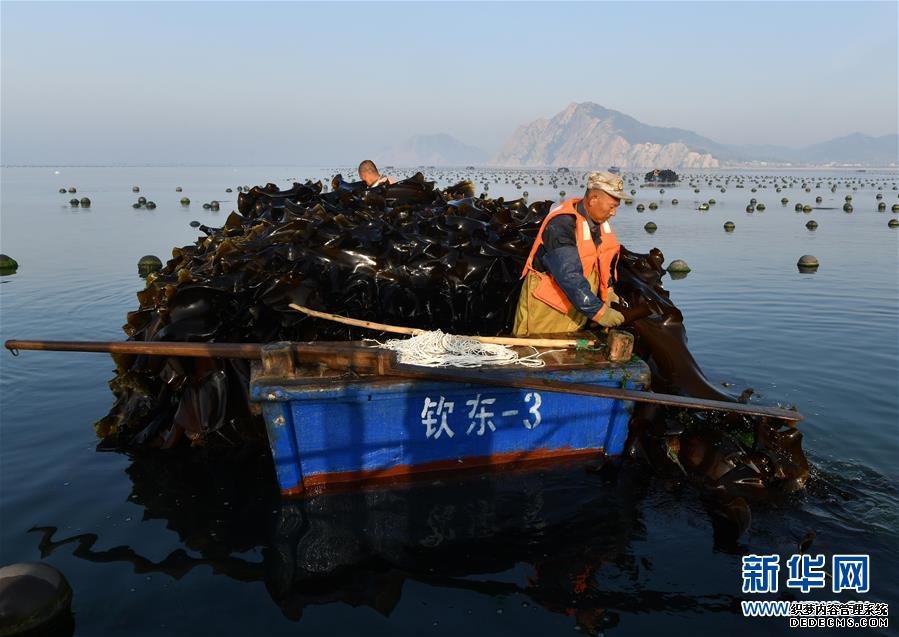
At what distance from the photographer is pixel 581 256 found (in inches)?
215

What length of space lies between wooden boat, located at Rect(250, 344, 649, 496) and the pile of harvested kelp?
4.58ft

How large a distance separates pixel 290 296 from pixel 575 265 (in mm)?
3043

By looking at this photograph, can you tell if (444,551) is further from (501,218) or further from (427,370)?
(501,218)

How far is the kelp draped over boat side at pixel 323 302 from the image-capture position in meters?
6.14

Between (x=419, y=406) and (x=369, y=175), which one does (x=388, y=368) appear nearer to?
(x=419, y=406)

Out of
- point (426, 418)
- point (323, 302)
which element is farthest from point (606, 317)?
point (323, 302)

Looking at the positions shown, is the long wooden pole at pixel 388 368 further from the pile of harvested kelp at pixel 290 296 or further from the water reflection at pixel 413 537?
the water reflection at pixel 413 537

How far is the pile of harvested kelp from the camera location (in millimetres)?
6168

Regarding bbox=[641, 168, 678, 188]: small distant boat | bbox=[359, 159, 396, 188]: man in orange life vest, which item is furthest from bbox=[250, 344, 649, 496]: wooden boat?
bbox=[641, 168, 678, 188]: small distant boat

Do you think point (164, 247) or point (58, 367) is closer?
point (58, 367)

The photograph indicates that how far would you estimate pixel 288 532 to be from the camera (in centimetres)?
495

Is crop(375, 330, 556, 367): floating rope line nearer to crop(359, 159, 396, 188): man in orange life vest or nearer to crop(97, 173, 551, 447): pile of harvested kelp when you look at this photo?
crop(97, 173, 551, 447): pile of harvested kelp

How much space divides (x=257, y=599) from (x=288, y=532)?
2.38 feet

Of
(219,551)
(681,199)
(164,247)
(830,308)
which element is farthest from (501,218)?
(681,199)
